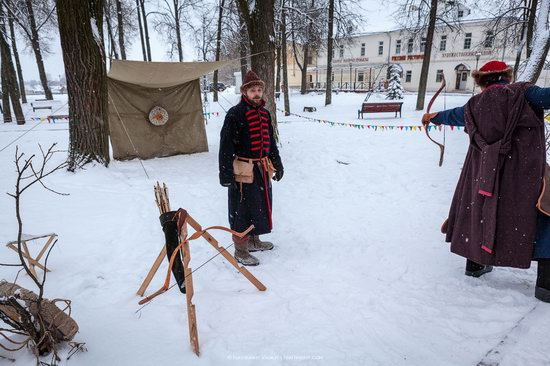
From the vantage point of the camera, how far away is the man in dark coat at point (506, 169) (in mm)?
2195

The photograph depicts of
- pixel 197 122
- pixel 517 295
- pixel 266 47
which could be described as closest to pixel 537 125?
pixel 517 295

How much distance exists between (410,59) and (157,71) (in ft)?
105

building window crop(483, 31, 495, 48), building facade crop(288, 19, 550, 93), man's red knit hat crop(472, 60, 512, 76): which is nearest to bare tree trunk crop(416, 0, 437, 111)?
building window crop(483, 31, 495, 48)

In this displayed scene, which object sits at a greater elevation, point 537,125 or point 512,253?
point 537,125

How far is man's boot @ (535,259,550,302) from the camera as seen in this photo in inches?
90.6

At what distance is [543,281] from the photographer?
233cm

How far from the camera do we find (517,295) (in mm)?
2449

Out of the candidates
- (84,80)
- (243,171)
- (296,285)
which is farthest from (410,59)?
(296,285)

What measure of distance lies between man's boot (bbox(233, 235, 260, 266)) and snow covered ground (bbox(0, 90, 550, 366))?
0.12 m

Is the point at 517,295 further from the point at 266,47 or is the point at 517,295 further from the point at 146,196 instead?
the point at 266,47

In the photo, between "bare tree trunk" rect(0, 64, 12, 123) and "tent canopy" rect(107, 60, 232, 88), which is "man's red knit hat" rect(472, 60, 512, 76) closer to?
"tent canopy" rect(107, 60, 232, 88)

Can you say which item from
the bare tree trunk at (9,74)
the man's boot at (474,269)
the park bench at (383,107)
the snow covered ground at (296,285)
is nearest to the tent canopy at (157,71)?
the snow covered ground at (296,285)

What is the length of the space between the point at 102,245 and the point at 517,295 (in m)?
3.65

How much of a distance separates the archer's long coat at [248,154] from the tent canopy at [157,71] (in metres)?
3.79
